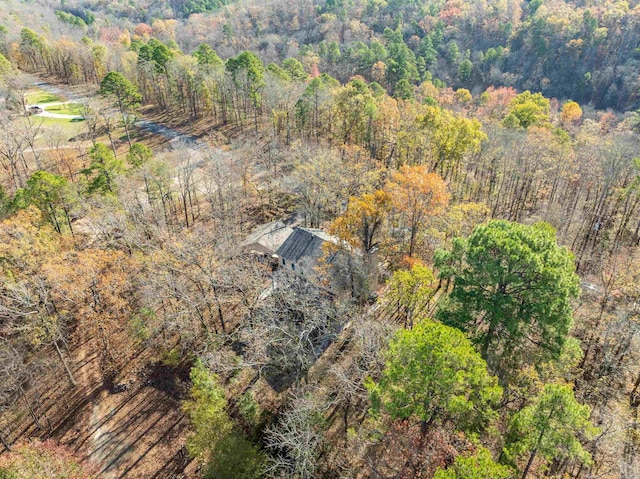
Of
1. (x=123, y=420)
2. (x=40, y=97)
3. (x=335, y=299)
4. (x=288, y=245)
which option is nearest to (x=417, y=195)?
(x=335, y=299)

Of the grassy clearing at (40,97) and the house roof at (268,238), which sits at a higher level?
the grassy clearing at (40,97)

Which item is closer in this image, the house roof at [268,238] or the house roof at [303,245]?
the house roof at [303,245]

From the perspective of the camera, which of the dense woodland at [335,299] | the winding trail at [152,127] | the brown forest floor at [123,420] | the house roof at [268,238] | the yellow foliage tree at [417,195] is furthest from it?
the winding trail at [152,127]

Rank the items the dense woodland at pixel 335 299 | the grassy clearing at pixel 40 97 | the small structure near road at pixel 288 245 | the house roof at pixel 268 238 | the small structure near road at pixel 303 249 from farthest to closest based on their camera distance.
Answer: the grassy clearing at pixel 40 97 → the house roof at pixel 268 238 → the small structure near road at pixel 288 245 → the small structure near road at pixel 303 249 → the dense woodland at pixel 335 299

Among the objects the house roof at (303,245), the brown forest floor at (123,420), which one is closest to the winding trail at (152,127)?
the house roof at (303,245)

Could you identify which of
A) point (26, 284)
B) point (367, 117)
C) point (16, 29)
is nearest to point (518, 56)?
point (367, 117)

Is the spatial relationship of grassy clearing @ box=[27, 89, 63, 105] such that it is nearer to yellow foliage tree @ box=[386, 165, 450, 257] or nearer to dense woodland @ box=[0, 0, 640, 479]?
dense woodland @ box=[0, 0, 640, 479]

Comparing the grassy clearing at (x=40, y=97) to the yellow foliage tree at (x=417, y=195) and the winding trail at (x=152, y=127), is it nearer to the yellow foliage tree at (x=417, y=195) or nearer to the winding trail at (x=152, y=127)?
the winding trail at (x=152, y=127)
